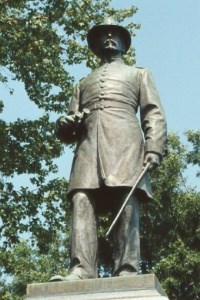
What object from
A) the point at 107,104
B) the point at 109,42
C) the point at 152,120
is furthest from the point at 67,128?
the point at 109,42

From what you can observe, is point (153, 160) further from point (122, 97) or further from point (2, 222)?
point (2, 222)

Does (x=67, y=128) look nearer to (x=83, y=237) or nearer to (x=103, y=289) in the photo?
(x=83, y=237)

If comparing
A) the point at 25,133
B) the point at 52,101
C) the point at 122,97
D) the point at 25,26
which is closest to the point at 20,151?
the point at 25,133

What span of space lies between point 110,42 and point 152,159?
141 centimetres

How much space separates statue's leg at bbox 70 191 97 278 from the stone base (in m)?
0.33

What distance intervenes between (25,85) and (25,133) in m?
1.13

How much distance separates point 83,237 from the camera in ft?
20.5

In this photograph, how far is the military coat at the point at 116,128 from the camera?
642 cm

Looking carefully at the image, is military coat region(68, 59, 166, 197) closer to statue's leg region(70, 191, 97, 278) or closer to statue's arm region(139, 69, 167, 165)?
statue's arm region(139, 69, 167, 165)

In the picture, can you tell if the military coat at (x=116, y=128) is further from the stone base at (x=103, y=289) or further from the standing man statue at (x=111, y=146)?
the stone base at (x=103, y=289)

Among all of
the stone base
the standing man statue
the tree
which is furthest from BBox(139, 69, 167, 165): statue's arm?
the tree

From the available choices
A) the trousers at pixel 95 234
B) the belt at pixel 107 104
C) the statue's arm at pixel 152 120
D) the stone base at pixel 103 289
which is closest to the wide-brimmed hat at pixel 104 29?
the statue's arm at pixel 152 120

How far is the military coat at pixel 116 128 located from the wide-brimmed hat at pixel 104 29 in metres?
0.27

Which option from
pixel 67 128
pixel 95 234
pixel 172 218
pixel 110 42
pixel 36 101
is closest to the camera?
pixel 95 234
